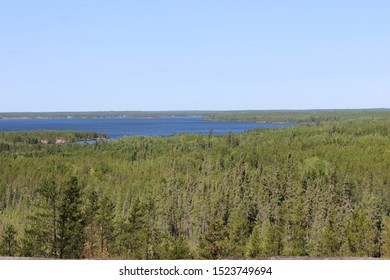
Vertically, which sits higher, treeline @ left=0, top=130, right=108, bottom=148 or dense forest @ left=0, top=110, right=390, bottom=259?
treeline @ left=0, top=130, right=108, bottom=148

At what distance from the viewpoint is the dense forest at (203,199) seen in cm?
2578

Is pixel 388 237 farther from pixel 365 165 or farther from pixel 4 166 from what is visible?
pixel 4 166

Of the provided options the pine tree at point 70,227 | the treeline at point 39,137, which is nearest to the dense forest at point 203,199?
the pine tree at point 70,227

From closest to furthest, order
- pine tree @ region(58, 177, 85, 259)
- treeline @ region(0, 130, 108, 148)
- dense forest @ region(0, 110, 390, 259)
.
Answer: pine tree @ region(58, 177, 85, 259) < dense forest @ region(0, 110, 390, 259) < treeline @ region(0, 130, 108, 148)

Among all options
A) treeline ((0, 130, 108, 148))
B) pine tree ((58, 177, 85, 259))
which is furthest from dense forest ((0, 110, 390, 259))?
treeline ((0, 130, 108, 148))

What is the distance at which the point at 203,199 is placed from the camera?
5162 centimetres

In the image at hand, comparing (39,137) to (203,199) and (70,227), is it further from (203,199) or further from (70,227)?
(70,227)

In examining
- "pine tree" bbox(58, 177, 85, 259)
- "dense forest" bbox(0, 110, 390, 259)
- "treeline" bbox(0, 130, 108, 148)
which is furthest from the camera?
"treeline" bbox(0, 130, 108, 148)

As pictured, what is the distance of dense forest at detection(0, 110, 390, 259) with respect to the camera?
25.8 metres

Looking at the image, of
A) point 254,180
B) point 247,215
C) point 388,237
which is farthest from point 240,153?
point 388,237

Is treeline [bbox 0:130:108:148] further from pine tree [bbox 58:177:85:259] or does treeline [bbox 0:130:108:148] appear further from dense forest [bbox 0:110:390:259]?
pine tree [bbox 58:177:85:259]

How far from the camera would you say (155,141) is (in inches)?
3875

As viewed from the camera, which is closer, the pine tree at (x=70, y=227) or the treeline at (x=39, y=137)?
the pine tree at (x=70, y=227)

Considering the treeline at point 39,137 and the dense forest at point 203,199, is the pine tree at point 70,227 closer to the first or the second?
the dense forest at point 203,199
